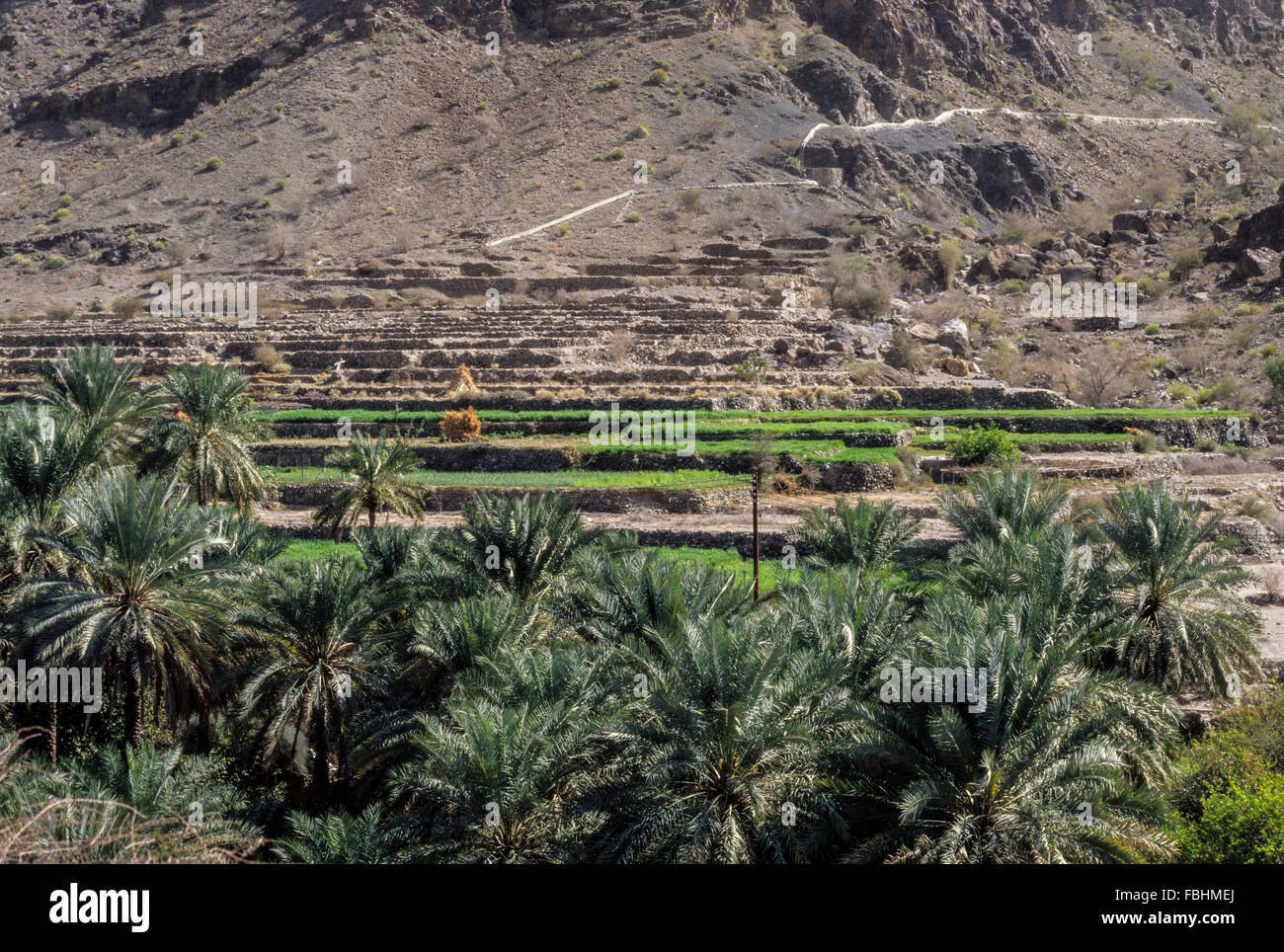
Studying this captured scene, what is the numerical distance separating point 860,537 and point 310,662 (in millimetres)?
8920

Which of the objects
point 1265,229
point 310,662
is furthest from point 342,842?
point 1265,229

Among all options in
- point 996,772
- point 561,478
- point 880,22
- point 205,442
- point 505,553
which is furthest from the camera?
point 880,22

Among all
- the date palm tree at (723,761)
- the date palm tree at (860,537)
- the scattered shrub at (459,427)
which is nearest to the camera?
the date palm tree at (723,761)

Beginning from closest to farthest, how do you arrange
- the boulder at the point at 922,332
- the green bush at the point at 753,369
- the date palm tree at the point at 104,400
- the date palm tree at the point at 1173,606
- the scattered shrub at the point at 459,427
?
the date palm tree at the point at 1173,606, the date palm tree at the point at 104,400, the scattered shrub at the point at 459,427, the green bush at the point at 753,369, the boulder at the point at 922,332

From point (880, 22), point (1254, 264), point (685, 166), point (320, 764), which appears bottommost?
point (320, 764)

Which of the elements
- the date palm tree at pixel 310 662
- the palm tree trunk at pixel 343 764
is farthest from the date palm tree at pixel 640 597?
the palm tree trunk at pixel 343 764

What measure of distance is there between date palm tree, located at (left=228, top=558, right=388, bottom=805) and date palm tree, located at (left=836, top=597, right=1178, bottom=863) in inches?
285

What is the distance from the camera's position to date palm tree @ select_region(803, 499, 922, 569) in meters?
18.7

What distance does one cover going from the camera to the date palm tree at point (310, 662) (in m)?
15.0

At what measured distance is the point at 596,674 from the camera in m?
13.4

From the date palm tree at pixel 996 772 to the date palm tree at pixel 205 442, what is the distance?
1445 centimetres

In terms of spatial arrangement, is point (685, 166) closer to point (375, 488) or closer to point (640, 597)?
point (375, 488)

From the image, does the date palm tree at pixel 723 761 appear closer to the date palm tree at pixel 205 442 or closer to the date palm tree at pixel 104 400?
the date palm tree at pixel 205 442
